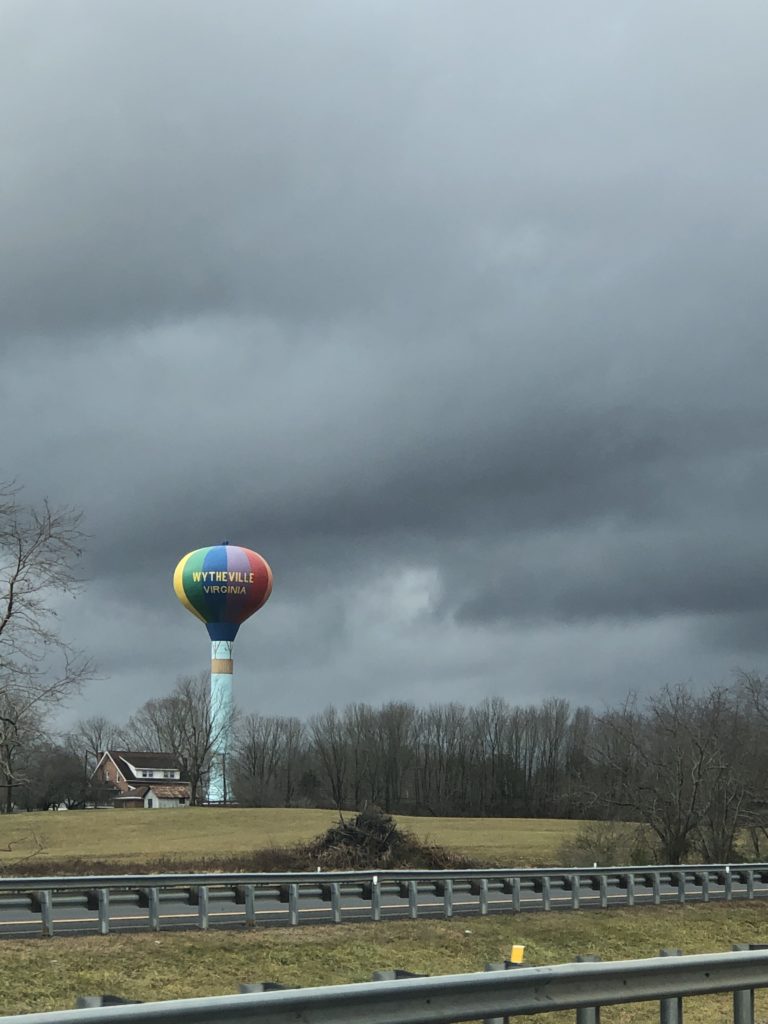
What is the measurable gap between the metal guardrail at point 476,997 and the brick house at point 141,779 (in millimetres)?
148180

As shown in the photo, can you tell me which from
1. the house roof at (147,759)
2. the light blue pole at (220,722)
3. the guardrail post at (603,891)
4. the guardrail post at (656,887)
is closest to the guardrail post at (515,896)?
the guardrail post at (603,891)

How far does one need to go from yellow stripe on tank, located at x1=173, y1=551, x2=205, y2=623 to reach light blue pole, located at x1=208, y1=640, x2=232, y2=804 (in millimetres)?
12710

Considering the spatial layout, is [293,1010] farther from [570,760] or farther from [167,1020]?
[570,760]

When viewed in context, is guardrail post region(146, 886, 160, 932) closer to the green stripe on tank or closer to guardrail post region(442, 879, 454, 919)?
guardrail post region(442, 879, 454, 919)

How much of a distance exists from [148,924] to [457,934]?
5.57 metres

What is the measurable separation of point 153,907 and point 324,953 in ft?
9.47

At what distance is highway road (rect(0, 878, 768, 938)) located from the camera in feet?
74.8

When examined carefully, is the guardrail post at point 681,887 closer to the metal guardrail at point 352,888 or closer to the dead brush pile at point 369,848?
the metal guardrail at point 352,888

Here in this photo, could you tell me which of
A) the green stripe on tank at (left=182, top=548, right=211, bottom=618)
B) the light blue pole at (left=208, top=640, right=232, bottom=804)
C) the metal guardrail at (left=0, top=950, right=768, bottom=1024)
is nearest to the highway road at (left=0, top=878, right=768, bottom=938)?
the metal guardrail at (left=0, top=950, right=768, bottom=1024)

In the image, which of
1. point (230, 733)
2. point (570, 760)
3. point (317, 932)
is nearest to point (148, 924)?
point (317, 932)

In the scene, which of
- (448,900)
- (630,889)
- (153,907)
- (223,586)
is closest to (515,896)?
(448,900)

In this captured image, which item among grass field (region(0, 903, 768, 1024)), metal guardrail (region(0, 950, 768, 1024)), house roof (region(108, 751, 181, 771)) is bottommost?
grass field (region(0, 903, 768, 1024))

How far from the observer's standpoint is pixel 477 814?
13562 cm

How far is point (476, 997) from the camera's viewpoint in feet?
24.4
